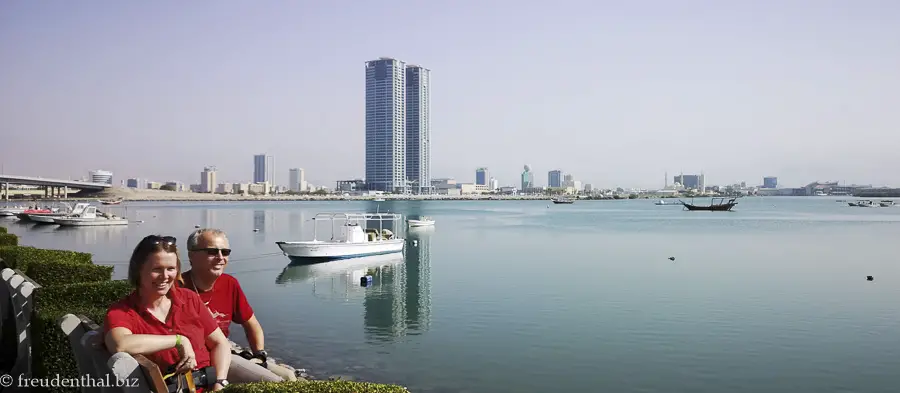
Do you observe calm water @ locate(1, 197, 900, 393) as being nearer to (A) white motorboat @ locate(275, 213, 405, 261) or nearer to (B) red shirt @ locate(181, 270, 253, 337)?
(A) white motorboat @ locate(275, 213, 405, 261)

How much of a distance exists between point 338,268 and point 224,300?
3013 cm

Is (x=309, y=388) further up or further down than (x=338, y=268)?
further up

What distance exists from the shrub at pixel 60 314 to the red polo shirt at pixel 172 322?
2284 millimetres

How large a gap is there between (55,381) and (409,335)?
1207 cm

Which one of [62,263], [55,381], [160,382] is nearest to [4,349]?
[62,263]

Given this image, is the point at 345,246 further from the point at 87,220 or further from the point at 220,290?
the point at 87,220

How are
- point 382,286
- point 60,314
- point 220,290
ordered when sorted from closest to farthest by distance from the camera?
1. point 220,290
2. point 60,314
3. point 382,286

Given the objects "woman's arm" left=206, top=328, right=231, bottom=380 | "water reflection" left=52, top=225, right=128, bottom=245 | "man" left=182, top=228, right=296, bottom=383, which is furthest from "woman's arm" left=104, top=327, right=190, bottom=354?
"water reflection" left=52, top=225, right=128, bottom=245

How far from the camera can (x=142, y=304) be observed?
5.20 meters

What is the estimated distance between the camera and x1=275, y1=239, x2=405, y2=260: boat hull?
38375 millimetres

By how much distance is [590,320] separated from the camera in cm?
2105

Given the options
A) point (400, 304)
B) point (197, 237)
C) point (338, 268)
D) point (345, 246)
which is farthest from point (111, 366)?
point (345, 246)

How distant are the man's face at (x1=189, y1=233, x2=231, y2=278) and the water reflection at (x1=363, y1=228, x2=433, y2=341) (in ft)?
38.9

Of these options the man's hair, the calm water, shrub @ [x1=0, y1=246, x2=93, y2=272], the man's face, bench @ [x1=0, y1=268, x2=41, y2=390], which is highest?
the man's hair
